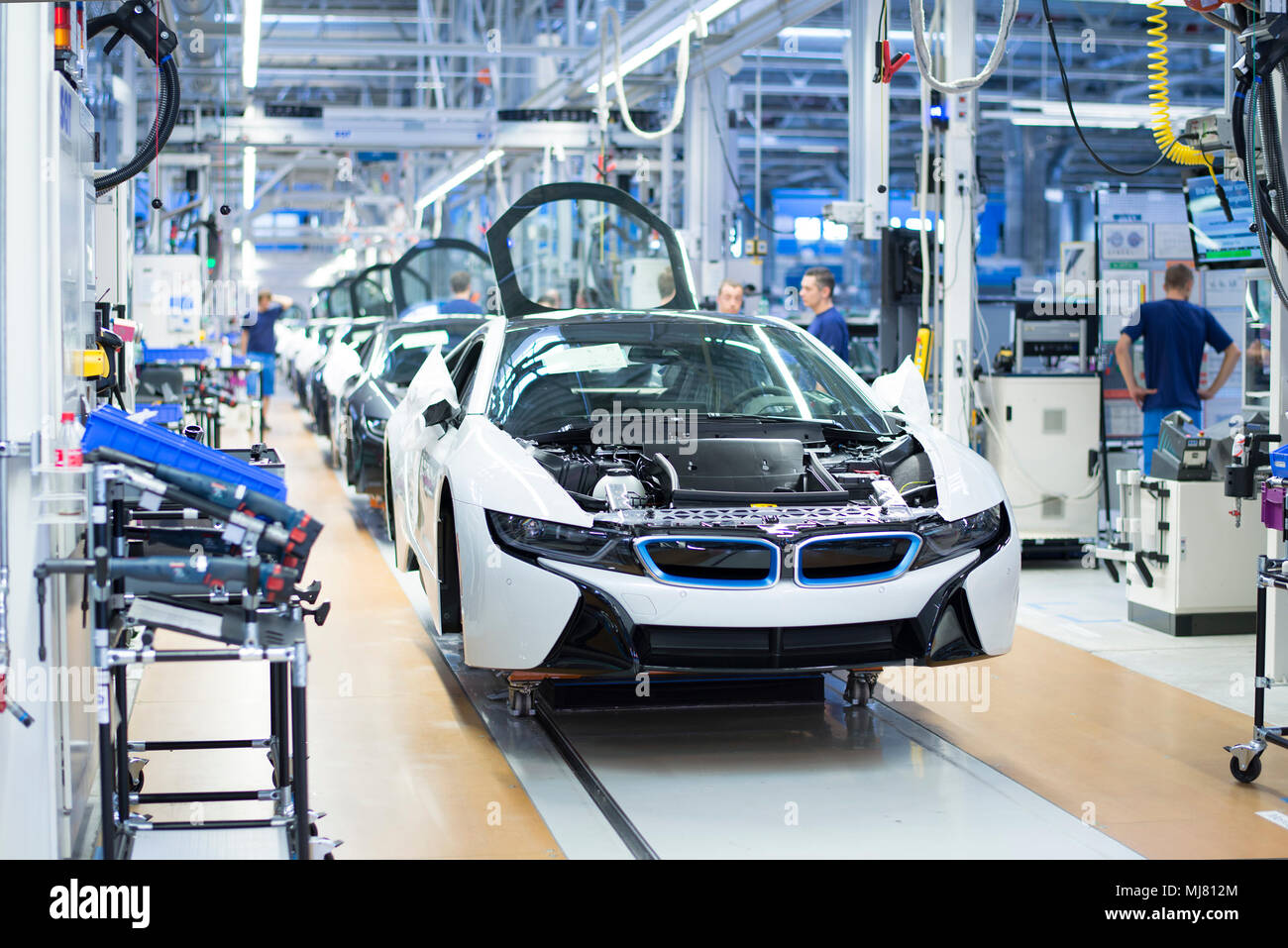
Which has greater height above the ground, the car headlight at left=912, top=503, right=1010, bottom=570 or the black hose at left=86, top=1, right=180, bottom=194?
the black hose at left=86, top=1, right=180, bottom=194

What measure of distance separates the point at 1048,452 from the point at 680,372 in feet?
11.5

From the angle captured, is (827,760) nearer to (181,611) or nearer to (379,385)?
(181,611)

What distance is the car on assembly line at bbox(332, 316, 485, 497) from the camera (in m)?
8.90

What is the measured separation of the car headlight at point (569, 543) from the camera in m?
3.91

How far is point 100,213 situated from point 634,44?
5645 millimetres

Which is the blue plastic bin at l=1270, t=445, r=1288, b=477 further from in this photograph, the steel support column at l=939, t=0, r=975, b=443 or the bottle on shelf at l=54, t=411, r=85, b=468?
the steel support column at l=939, t=0, r=975, b=443

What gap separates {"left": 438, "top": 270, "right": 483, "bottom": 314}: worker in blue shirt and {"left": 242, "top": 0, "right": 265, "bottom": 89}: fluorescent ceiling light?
241cm

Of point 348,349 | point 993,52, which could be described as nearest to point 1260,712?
point 993,52

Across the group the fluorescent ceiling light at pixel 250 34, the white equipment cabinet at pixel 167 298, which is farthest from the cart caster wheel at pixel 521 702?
the white equipment cabinet at pixel 167 298

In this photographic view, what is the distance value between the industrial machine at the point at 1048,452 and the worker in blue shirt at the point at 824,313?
0.95 m

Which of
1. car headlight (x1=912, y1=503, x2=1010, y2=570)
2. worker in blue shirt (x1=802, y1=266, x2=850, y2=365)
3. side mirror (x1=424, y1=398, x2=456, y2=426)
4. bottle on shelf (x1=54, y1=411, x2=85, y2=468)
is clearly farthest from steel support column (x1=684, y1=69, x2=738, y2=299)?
bottle on shelf (x1=54, y1=411, x2=85, y2=468)

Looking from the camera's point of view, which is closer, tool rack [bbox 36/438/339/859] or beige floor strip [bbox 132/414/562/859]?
tool rack [bbox 36/438/339/859]
